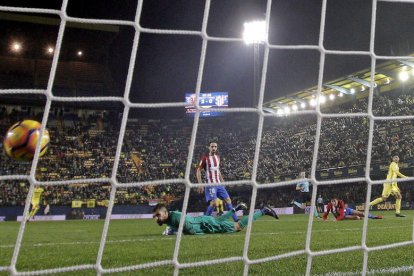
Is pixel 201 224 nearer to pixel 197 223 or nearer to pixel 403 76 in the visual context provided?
pixel 197 223

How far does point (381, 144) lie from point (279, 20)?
294 inches

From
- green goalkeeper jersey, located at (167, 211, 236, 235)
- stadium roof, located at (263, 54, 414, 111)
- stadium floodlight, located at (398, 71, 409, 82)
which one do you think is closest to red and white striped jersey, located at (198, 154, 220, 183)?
green goalkeeper jersey, located at (167, 211, 236, 235)

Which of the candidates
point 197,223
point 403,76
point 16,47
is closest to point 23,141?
point 197,223

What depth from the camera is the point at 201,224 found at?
5488 mm

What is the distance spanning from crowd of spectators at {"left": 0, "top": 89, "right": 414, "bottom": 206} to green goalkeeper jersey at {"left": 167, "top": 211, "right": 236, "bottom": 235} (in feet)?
29.6

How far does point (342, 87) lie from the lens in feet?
73.4

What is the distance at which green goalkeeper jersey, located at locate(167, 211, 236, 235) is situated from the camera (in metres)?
5.16

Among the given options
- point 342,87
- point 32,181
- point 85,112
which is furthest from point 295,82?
point 32,181

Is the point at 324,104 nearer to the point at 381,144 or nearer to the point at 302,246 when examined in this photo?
the point at 381,144

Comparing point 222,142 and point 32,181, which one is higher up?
point 222,142

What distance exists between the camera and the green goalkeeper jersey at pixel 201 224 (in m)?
5.16

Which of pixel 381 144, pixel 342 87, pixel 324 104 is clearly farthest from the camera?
pixel 324 104

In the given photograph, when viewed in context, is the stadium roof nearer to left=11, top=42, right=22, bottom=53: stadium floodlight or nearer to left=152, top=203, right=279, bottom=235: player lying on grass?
left=152, top=203, right=279, bottom=235: player lying on grass

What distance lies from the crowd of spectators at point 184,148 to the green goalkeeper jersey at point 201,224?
9.02 m
